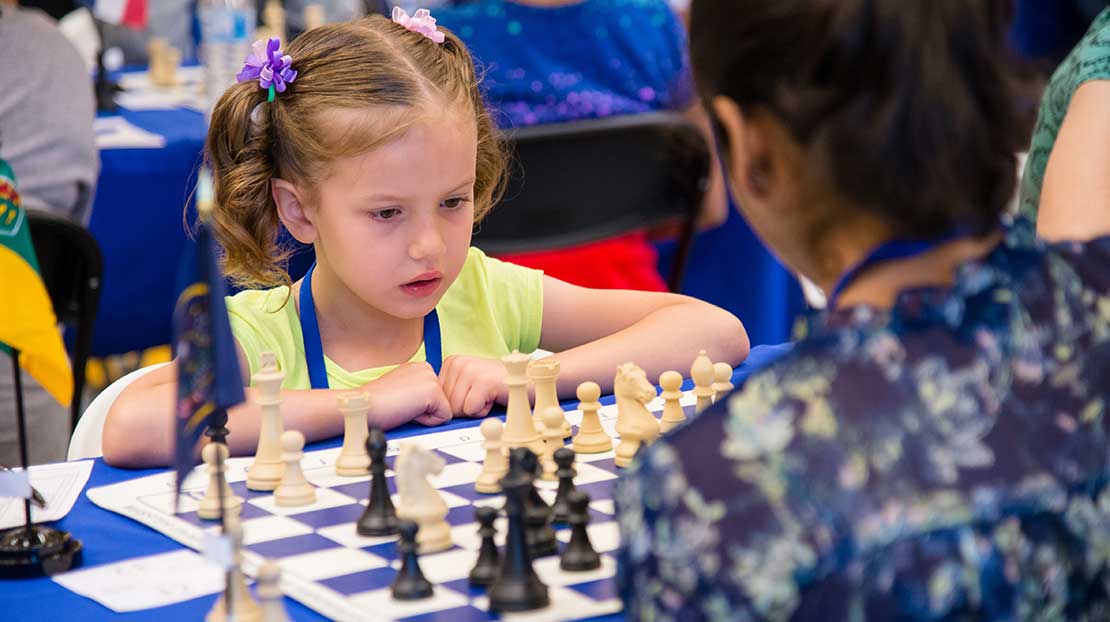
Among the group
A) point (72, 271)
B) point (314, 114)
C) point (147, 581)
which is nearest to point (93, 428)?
point (314, 114)

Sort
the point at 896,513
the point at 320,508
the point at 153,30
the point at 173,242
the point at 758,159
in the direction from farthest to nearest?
the point at 153,30
the point at 173,242
the point at 320,508
the point at 758,159
the point at 896,513

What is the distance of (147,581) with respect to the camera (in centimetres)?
124

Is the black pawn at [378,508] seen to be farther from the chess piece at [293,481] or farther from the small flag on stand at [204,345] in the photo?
the small flag on stand at [204,345]

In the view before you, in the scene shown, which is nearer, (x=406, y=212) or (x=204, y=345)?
(x=204, y=345)

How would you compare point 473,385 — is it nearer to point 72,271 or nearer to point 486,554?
point 486,554

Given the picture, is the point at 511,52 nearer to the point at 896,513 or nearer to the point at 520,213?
the point at 520,213

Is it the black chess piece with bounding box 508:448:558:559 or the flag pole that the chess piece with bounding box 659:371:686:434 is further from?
the flag pole

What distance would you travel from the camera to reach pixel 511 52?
3053 mm

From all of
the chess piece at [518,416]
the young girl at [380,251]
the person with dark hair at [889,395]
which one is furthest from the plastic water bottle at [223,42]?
the person with dark hair at [889,395]

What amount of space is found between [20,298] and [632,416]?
0.69 meters

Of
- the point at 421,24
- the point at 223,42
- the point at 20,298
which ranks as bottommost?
the point at 20,298

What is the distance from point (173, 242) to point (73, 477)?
2091 mm

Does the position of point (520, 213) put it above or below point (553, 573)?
above

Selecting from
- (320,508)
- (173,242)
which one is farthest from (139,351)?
(320,508)
